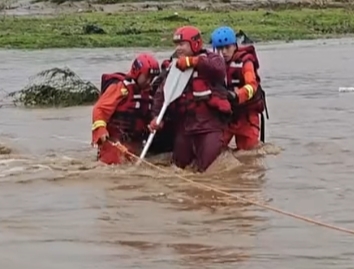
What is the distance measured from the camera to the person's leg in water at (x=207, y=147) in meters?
11.0

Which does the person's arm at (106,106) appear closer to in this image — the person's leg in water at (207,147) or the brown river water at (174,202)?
the brown river water at (174,202)

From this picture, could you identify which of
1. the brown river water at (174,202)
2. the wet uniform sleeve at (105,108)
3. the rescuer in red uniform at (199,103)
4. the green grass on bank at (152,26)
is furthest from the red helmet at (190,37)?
the green grass on bank at (152,26)

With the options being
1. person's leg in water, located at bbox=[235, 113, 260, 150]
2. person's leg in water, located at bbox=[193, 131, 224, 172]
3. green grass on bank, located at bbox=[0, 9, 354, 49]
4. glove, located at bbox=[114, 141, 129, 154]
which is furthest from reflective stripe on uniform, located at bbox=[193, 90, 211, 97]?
green grass on bank, located at bbox=[0, 9, 354, 49]

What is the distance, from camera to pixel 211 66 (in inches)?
424

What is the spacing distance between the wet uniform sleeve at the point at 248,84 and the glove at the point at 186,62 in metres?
0.66

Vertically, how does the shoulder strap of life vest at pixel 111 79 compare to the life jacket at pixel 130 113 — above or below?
above

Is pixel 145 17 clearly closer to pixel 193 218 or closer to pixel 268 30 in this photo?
pixel 268 30

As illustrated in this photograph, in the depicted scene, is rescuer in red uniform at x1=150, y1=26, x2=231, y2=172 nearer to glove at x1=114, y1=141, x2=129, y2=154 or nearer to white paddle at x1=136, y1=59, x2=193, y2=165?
white paddle at x1=136, y1=59, x2=193, y2=165

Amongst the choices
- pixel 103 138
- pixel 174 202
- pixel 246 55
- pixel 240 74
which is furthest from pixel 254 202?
pixel 246 55

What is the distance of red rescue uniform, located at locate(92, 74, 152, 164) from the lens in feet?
36.2

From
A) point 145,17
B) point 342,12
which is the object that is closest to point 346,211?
point 145,17

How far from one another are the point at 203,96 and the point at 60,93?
23.3 ft

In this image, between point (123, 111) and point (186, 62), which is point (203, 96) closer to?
point (186, 62)

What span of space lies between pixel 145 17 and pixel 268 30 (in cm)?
684
